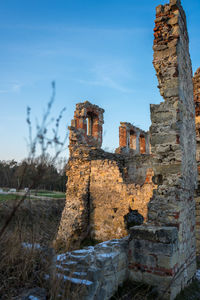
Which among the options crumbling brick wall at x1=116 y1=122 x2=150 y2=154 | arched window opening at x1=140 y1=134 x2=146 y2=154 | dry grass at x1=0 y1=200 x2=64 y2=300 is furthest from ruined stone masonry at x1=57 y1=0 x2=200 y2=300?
arched window opening at x1=140 y1=134 x2=146 y2=154

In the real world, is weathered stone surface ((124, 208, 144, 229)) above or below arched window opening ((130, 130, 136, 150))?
below

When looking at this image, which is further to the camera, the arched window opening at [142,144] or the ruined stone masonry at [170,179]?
the arched window opening at [142,144]

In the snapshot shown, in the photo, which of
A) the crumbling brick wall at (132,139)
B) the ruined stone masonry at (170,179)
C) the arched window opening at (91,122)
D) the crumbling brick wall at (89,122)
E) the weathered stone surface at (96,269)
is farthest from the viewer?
the crumbling brick wall at (132,139)

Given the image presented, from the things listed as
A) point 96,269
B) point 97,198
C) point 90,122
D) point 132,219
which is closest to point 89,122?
point 90,122

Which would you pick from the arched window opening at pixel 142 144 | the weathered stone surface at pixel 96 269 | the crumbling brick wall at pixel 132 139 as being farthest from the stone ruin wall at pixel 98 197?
the arched window opening at pixel 142 144

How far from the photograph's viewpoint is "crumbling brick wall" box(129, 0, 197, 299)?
3.57m

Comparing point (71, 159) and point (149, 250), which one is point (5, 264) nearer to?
point (149, 250)

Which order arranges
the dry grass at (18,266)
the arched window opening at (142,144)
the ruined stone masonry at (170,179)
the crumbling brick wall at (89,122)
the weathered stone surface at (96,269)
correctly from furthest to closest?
the arched window opening at (142,144)
the crumbling brick wall at (89,122)
the ruined stone masonry at (170,179)
the weathered stone surface at (96,269)
the dry grass at (18,266)

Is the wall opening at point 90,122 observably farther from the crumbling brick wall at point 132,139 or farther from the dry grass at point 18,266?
the dry grass at point 18,266

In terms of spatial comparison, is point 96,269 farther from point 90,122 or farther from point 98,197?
point 90,122

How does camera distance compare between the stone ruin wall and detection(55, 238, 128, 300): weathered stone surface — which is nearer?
detection(55, 238, 128, 300): weathered stone surface

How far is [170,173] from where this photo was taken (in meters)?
4.17

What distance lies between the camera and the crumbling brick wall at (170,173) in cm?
357

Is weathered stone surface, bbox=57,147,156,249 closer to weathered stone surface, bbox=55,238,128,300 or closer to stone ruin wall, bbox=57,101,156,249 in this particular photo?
stone ruin wall, bbox=57,101,156,249
